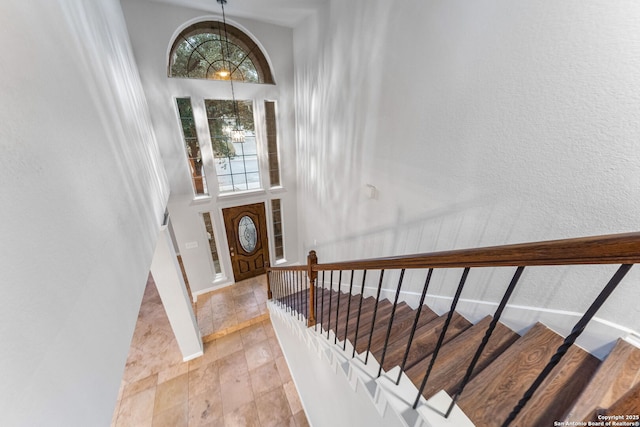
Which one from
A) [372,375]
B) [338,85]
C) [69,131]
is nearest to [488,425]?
[372,375]

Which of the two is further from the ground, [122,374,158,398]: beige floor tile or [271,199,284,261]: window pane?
[271,199,284,261]: window pane

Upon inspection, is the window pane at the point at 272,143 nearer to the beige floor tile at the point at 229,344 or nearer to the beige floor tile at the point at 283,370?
the beige floor tile at the point at 229,344

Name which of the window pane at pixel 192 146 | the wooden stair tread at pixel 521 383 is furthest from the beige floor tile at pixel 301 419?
the window pane at pixel 192 146

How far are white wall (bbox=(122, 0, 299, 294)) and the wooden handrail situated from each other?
411 centimetres

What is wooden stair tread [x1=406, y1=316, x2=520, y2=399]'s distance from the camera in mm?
1137

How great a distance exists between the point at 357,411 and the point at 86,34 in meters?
2.85

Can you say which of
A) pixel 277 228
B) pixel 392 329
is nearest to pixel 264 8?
pixel 277 228

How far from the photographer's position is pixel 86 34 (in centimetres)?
143

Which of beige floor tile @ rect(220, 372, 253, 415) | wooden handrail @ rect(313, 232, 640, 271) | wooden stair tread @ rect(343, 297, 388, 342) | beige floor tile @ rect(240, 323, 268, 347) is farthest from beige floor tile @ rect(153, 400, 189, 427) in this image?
wooden handrail @ rect(313, 232, 640, 271)

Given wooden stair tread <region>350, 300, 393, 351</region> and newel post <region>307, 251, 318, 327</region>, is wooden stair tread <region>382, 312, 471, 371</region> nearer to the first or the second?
wooden stair tread <region>350, 300, 393, 351</region>

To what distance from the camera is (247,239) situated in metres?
5.00

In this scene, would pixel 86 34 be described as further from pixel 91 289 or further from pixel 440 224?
pixel 440 224

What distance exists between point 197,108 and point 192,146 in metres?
0.61

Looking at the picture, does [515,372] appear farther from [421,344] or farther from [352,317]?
[352,317]
